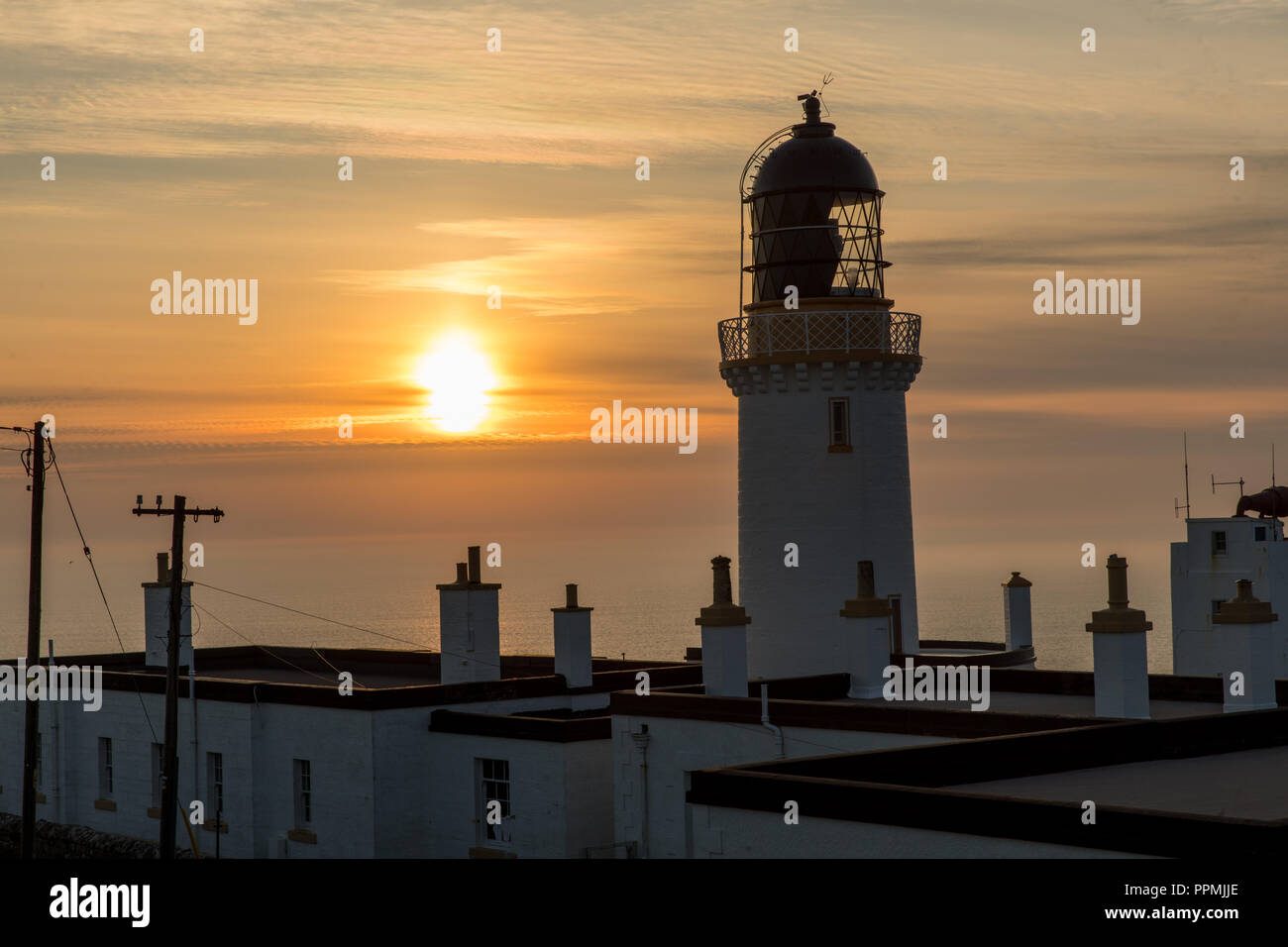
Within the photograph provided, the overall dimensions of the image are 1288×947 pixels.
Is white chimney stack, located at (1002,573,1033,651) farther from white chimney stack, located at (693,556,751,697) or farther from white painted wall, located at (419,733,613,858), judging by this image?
white painted wall, located at (419,733,613,858)

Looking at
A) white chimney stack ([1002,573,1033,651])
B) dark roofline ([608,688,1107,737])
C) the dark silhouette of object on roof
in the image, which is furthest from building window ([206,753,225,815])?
the dark silhouette of object on roof

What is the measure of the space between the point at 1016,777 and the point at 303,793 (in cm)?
1742

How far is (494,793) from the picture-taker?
103 ft

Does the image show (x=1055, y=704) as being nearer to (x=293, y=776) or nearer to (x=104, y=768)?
(x=293, y=776)

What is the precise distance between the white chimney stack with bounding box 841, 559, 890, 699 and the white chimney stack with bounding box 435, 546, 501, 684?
8.13 metres

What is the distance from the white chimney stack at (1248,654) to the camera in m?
26.3

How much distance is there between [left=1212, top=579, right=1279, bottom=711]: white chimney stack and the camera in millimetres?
26312

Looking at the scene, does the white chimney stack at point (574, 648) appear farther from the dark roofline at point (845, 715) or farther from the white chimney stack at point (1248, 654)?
the white chimney stack at point (1248, 654)

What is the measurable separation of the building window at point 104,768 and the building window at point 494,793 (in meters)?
12.8

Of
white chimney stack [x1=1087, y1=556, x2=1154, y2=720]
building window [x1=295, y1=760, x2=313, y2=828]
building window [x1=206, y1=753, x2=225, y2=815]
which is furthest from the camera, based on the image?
building window [x1=206, y1=753, x2=225, y2=815]

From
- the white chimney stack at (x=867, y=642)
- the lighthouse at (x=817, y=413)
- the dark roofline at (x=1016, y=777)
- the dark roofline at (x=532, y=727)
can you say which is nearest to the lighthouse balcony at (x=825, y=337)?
the lighthouse at (x=817, y=413)
